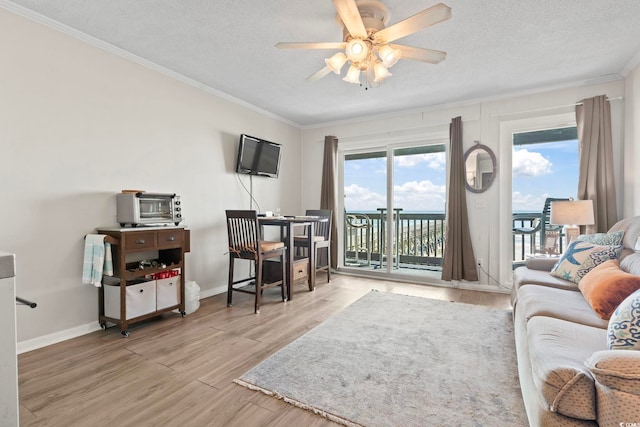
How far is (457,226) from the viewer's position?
4.09m

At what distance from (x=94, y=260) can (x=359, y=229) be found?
3.74 meters

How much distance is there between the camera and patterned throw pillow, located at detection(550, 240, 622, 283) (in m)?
2.28

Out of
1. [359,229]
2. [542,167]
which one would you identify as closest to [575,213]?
[542,167]

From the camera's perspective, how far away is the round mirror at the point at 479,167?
402 cm

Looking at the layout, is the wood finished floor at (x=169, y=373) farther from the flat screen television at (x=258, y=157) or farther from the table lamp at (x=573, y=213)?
the table lamp at (x=573, y=213)

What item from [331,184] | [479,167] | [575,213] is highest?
[479,167]

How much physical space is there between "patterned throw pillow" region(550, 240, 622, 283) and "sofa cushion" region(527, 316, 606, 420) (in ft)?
3.11

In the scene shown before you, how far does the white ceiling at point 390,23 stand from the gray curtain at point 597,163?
0.36m

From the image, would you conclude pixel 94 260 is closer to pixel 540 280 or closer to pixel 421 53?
pixel 421 53

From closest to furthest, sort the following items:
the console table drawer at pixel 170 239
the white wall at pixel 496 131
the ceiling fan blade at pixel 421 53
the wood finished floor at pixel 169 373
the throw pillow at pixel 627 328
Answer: the throw pillow at pixel 627 328 < the wood finished floor at pixel 169 373 < the ceiling fan blade at pixel 421 53 < the console table drawer at pixel 170 239 < the white wall at pixel 496 131

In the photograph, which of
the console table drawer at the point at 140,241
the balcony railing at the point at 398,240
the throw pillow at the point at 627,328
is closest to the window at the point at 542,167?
the balcony railing at the point at 398,240

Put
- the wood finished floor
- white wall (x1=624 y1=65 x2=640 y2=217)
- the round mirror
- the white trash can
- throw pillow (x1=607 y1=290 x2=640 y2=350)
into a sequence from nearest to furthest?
throw pillow (x1=607 y1=290 x2=640 y2=350)
the wood finished floor
white wall (x1=624 y1=65 x2=640 y2=217)
the white trash can
the round mirror

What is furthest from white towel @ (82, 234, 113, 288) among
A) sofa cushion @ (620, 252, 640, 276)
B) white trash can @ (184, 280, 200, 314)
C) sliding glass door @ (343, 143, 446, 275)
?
sofa cushion @ (620, 252, 640, 276)

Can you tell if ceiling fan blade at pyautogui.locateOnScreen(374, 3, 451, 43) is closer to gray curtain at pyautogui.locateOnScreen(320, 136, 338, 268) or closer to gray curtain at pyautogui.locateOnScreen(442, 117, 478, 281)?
gray curtain at pyautogui.locateOnScreen(442, 117, 478, 281)
